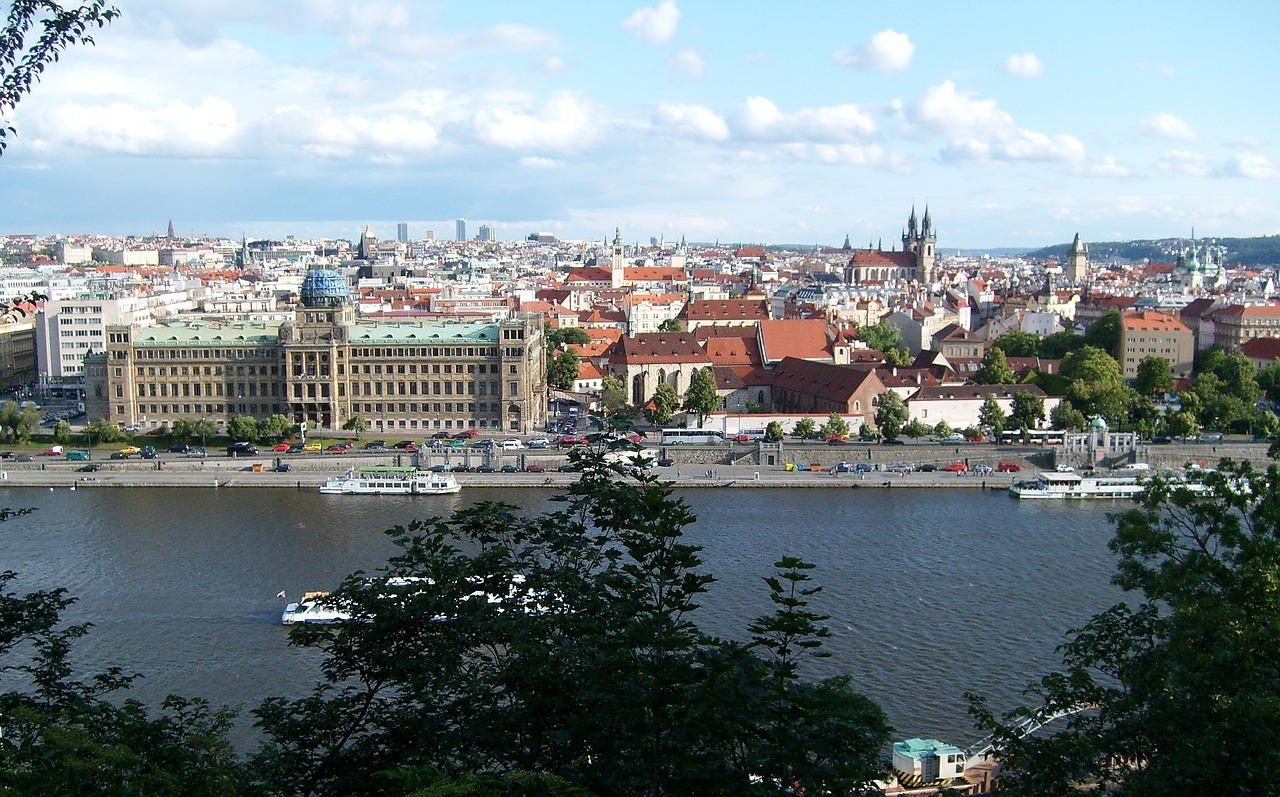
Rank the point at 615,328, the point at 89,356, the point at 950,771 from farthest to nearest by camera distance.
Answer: the point at 615,328 < the point at 89,356 < the point at 950,771

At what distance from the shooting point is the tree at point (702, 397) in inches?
1248

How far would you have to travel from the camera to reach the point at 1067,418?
30.6m

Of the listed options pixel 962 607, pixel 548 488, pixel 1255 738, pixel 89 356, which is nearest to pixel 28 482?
pixel 89 356

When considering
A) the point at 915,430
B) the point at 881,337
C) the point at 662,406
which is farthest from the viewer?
the point at 881,337

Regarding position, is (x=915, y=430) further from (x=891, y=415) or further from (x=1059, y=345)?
(x=1059, y=345)

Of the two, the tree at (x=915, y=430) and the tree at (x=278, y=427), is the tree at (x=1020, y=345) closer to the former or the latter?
the tree at (x=915, y=430)

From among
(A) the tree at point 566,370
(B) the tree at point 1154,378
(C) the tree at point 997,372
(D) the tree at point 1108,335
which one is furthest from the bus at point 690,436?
(D) the tree at point 1108,335

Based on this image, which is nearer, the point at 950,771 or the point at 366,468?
the point at 950,771

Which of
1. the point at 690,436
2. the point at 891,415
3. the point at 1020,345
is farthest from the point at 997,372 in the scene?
the point at 690,436

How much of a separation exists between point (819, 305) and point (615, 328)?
984 centimetres

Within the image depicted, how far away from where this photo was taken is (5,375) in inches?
1593

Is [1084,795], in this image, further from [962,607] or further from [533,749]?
[962,607]

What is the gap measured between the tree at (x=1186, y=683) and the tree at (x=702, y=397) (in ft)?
76.7

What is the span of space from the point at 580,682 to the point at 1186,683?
11.1ft
